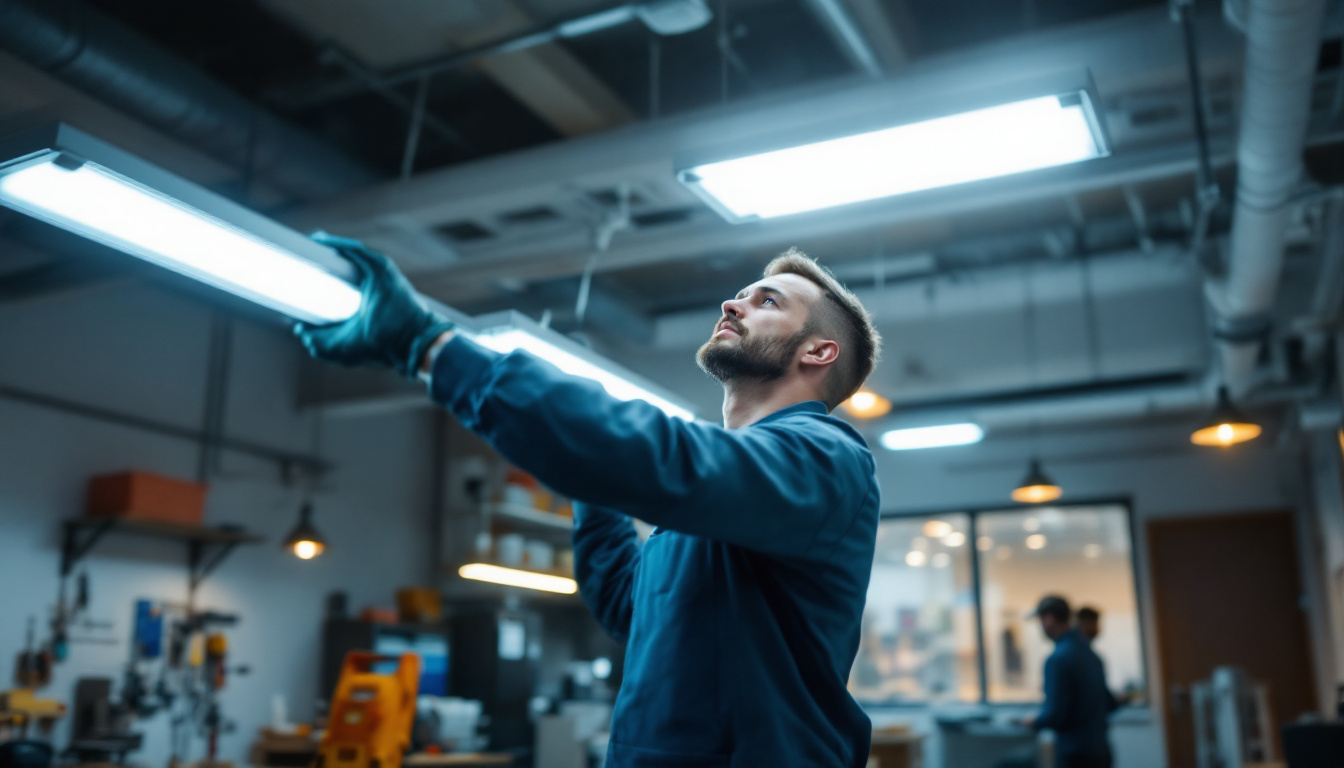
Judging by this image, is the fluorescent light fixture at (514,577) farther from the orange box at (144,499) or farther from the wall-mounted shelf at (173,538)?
the orange box at (144,499)

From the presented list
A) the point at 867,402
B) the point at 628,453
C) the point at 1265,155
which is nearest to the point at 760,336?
the point at 628,453

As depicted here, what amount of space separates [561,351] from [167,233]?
1.46 m

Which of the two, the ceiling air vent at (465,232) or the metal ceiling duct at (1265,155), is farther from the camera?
the ceiling air vent at (465,232)

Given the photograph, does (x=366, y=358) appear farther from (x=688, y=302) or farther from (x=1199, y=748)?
(x=1199, y=748)

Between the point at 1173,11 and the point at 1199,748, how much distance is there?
611 centimetres

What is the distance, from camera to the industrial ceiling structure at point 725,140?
3887 millimetres

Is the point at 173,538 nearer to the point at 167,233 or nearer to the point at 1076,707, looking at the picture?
the point at 1076,707

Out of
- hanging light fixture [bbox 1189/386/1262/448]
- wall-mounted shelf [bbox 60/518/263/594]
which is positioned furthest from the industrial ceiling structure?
wall-mounted shelf [bbox 60/518/263/594]

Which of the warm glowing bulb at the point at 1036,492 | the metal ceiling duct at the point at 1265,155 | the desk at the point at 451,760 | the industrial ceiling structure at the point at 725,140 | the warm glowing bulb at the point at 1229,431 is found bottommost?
the desk at the point at 451,760

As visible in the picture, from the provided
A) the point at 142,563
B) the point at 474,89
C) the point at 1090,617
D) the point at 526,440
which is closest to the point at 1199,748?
the point at 1090,617

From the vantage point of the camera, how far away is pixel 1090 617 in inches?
273

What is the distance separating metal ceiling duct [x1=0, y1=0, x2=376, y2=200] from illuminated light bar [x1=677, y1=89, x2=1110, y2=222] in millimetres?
2636

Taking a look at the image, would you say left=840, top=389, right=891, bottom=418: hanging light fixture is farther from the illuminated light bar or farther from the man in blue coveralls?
the man in blue coveralls

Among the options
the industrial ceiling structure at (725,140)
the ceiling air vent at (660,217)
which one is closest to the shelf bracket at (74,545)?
the industrial ceiling structure at (725,140)
